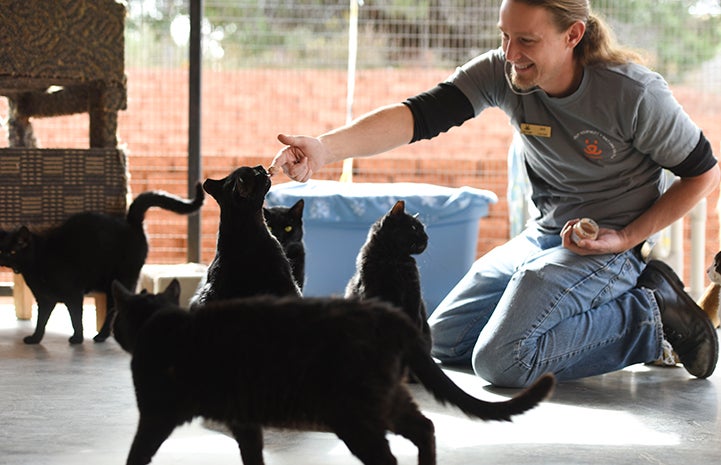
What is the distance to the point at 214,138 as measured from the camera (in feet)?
18.9

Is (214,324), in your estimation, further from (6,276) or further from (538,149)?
(6,276)

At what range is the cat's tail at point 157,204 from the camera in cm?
353

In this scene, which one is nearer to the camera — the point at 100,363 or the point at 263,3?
the point at 100,363

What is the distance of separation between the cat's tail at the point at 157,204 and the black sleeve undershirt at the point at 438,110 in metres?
1.01

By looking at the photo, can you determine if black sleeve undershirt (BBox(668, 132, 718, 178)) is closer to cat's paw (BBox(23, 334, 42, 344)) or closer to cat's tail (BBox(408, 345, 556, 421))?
cat's tail (BBox(408, 345, 556, 421))

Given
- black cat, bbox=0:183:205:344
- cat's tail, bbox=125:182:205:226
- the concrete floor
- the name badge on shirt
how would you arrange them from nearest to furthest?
the concrete floor < the name badge on shirt < black cat, bbox=0:183:205:344 < cat's tail, bbox=125:182:205:226

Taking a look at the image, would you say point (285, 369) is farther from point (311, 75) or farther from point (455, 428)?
point (311, 75)

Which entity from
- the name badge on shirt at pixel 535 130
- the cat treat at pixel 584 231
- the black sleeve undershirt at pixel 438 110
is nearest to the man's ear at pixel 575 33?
the name badge on shirt at pixel 535 130

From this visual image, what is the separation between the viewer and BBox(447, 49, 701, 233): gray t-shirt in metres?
2.75

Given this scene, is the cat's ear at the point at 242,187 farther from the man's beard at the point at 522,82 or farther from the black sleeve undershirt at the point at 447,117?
the man's beard at the point at 522,82

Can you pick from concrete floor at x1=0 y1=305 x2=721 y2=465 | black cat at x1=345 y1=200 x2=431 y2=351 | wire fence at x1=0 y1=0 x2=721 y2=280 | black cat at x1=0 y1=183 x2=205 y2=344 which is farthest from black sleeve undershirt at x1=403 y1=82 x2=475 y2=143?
wire fence at x1=0 y1=0 x2=721 y2=280

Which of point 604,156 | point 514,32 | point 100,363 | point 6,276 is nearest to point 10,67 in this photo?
point 100,363

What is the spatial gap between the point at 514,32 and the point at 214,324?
1.43 meters

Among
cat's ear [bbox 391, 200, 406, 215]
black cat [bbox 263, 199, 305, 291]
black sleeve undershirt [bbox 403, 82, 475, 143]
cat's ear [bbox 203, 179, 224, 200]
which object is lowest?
black cat [bbox 263, 199, 305, 291]
